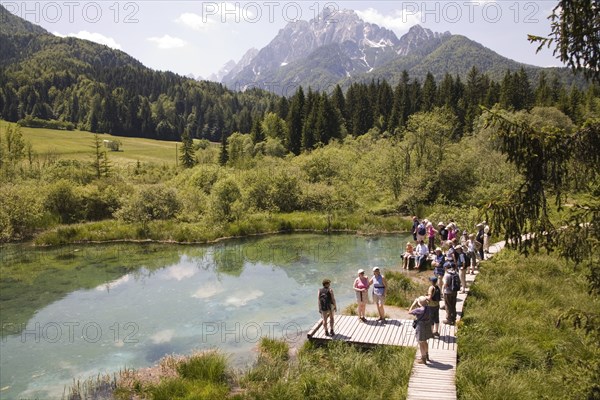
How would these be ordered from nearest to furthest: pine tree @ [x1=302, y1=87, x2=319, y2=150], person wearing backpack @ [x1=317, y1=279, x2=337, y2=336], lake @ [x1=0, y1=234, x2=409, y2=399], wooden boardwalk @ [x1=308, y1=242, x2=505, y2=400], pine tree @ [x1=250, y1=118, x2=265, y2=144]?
1. wooden boardwalk @ [x1=308, y1=242, x2=505, y2=400]
2. person wearing backpack @ [x1=317, y1=279, x2=337, y2=336]
3. lake @ [x1=0, y1=234, x2=409, y2=399]
4. pine tree @ [x1=302, y1=87, x2=319, y2=150]
5. pine tree @ [x1=250, y1=118, x2=265, y2=144]

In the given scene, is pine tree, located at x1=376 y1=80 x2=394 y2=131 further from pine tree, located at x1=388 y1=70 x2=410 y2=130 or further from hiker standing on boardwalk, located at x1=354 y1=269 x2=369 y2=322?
hiker standing on boardwalk, located at x1=354 y1=269 x2=369 y2=322

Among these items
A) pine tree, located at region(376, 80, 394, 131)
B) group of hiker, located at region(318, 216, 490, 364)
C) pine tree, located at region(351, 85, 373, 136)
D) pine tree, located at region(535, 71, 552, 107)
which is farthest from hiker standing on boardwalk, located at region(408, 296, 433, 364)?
pine tree, located at region(376, 80, 394, 131)

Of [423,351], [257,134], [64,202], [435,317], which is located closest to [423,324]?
[423,351]

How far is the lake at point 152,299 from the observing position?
1584 centimetres

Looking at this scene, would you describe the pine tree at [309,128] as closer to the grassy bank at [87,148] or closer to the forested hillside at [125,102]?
the grassy bank at [87,148]

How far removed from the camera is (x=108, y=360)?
51.2 ft

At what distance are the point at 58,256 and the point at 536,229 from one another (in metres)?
30.5

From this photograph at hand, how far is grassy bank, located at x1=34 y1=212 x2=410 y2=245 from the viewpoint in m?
34.3

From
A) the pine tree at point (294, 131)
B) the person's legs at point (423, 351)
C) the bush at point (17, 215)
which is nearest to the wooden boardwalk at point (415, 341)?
the person's legs at point (423, 351)

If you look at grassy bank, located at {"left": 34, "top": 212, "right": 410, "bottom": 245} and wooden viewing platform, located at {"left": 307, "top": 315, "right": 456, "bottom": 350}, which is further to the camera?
grassy bank, located at {"left": 34, "top": 212, "right": 410, "bottom": 245}

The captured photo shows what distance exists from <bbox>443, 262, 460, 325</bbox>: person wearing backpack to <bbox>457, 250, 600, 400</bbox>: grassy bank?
2.02 feet

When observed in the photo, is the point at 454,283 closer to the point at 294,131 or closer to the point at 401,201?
the point at 401,201

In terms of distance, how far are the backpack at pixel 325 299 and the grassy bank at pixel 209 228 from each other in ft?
69.9

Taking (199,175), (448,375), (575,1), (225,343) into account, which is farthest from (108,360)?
(199,175)
